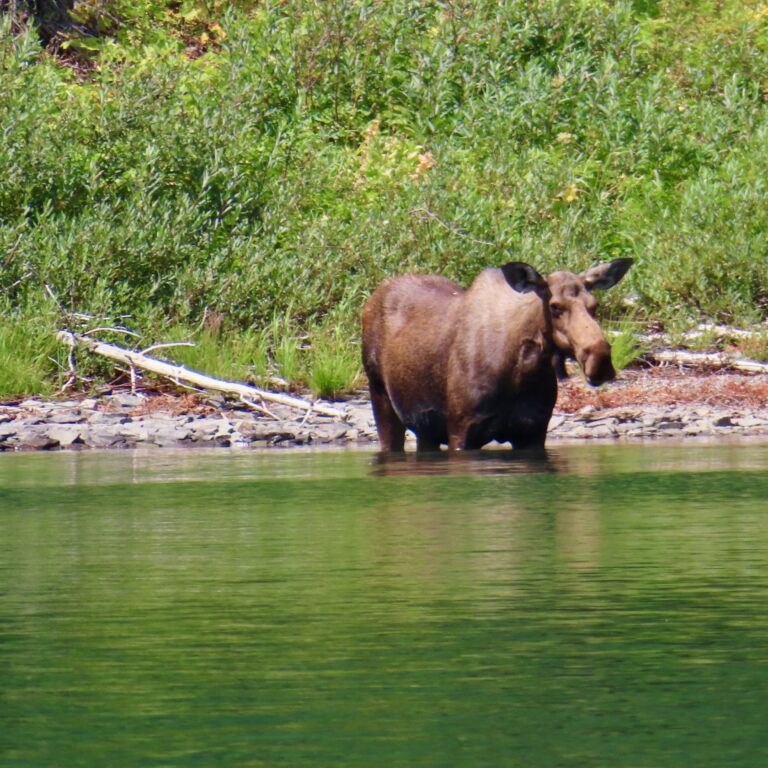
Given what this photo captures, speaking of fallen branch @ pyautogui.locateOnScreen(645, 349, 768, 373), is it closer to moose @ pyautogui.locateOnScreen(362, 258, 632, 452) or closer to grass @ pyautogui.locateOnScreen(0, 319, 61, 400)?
moose @ pyautogui.locateOnScreen(362, 258, 632, 452)

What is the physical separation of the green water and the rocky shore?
4.75 meters

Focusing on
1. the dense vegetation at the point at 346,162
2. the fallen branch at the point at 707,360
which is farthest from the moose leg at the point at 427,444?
the fallen branch at the point at 707,360

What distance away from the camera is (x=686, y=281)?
1984 cm

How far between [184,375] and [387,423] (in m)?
2.80

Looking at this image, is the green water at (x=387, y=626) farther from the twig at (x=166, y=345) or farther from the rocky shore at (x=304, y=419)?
the twig at (x=166, y=345)

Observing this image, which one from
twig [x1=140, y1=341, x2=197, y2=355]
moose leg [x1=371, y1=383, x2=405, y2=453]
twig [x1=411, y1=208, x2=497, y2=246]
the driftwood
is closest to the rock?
the driftwood

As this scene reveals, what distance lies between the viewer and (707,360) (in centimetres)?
1827

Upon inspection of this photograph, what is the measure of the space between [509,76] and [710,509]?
17490 millimetres

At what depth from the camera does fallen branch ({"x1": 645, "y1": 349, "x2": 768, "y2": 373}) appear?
1803 cm

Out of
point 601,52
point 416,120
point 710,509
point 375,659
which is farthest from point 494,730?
point 601,52

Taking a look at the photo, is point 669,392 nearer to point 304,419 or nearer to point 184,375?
point 304,419

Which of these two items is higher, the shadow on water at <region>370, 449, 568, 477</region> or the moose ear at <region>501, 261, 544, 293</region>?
the moose ear at <region>501, 261, 544, 293</region>

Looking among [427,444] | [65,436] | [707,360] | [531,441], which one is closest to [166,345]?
[65,436]

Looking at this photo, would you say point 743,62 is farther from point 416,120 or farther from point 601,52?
point 416,120
